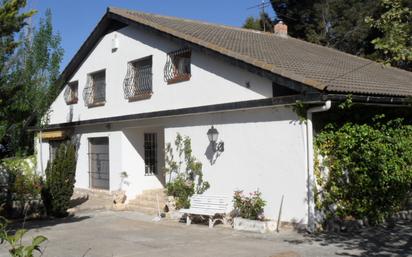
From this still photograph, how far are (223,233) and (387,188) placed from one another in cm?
399

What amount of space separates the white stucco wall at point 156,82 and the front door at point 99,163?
110cm

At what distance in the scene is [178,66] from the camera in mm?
15648

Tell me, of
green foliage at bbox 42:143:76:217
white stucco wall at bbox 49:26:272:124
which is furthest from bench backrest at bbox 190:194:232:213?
green foliage at bbox 42:143:76:217

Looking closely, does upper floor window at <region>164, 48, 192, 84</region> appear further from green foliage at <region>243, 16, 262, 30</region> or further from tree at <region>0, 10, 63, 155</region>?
green foliage at <region>243, 16, 262, 30</region>

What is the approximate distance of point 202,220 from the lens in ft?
43.5

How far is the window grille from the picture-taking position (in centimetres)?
1850

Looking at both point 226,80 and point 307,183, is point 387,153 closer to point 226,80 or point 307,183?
point 307,183

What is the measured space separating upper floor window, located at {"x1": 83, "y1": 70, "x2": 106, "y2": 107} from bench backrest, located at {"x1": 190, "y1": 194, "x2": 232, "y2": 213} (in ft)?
25.1

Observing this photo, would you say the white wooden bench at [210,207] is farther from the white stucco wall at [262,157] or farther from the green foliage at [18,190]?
the green foliage at [18,190]

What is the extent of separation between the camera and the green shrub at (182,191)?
14078 millimetres

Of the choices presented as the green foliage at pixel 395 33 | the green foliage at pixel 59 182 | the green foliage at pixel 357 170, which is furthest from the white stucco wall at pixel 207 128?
the green foliage at pixel 395 33

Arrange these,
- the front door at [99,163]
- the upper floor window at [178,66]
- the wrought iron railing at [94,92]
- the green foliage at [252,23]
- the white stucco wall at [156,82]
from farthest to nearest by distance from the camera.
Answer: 1. the green foliage at [252,23]
2. the wrought iron railing at [94,92]
3. the front door at [99,163]
4. the upper floor window at [178,66]
5. the white stucco wall at [156,82]

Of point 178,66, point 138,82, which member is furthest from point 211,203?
point 138,82

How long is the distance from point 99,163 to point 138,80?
430cm
